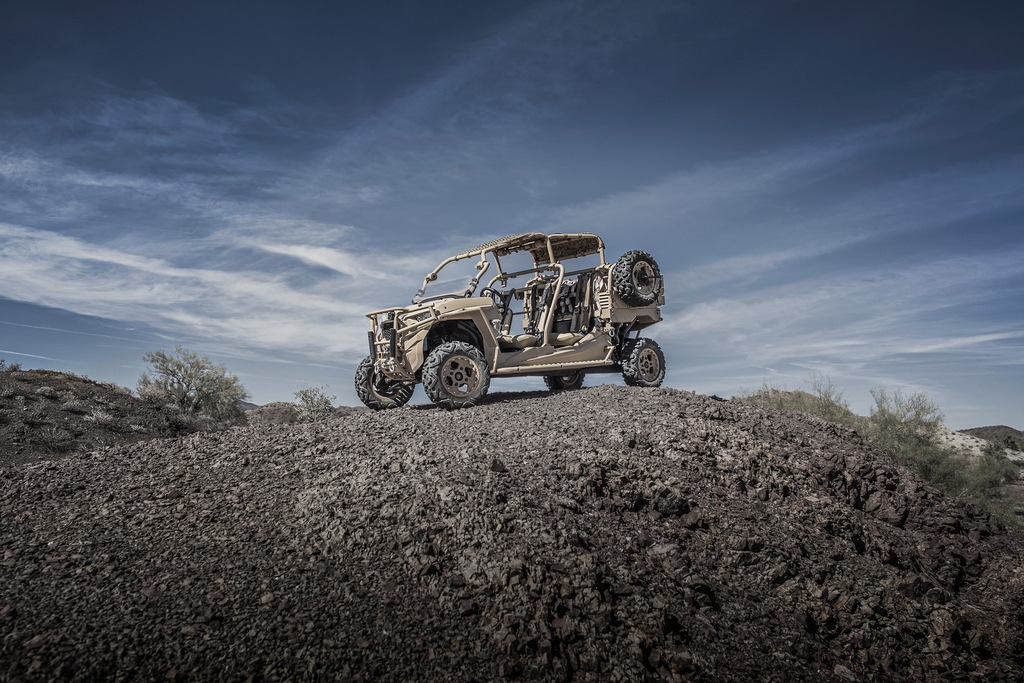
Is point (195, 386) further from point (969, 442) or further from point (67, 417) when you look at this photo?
point (969, 442)

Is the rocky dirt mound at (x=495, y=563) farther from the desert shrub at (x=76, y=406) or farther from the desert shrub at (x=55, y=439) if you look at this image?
the desert shrub at (x=76, y=406)

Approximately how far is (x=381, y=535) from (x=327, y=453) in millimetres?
2019

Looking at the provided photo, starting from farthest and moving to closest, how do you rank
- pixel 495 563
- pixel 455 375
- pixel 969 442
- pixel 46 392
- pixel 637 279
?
pixel 969 442, pixel 46 392, pixel 637 279, pixel 455 375, pixel 495 563

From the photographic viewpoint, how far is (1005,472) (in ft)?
56.2

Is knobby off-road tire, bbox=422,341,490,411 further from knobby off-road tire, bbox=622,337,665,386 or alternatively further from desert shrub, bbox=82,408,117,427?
desert shrub, bbox=82,408,117,427

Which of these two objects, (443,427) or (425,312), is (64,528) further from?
(425,312)

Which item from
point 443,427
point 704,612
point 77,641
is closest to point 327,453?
A: point 443,427

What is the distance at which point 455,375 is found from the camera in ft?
32.9

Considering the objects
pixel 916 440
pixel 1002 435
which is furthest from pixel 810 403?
pixel 1002 435

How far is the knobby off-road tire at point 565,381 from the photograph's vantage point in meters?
14.0

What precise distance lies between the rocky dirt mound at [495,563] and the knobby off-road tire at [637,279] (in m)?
5.43

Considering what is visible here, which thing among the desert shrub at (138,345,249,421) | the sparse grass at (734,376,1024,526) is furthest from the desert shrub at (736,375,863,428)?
the desert shrub at (138,345,249,421)

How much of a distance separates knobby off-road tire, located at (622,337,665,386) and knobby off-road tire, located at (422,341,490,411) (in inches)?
140

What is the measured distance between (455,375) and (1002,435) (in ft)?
64.7
